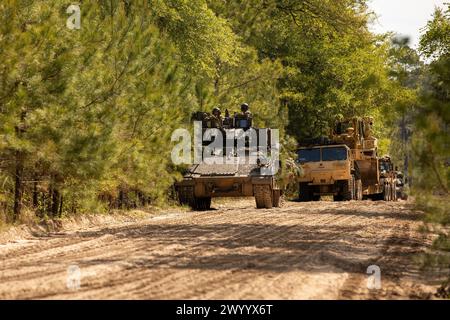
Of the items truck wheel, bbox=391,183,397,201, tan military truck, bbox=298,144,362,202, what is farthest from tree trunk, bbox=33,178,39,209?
truck wheel, bbox=391,183,397,201

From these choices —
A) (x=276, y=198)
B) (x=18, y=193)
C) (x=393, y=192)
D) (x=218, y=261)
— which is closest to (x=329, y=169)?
(x=276, y=198)

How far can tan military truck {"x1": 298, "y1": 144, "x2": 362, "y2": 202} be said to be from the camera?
28.2 metres

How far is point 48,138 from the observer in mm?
12609

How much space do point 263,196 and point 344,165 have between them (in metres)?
8.02

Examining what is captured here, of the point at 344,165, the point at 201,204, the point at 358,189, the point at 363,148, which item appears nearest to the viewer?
the point at 201,204

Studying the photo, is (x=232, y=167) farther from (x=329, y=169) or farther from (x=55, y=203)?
(x=329, y=169)

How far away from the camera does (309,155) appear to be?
94.5 ft

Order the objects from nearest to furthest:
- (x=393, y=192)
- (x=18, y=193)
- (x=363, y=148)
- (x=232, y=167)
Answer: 1. (x=18, y=193)
2. (x=232, y=167)
3. (x=363, y=148)
4. (x=393, y=192)

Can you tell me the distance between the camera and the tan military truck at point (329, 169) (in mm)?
28188

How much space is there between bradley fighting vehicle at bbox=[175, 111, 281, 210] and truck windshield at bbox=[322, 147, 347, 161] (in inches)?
253

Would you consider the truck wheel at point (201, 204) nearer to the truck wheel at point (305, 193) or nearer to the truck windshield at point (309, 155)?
the truck windshield at point (309, 155)

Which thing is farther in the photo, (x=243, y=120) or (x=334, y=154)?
(x=334, y=154)
